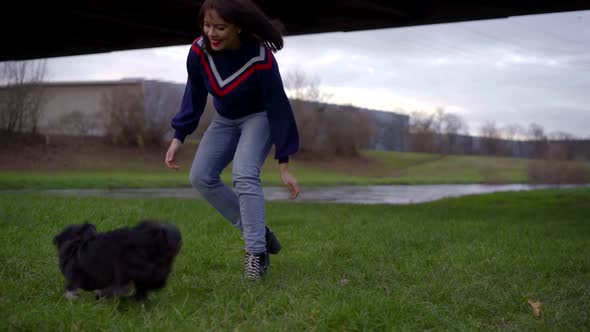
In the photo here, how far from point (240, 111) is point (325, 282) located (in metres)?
1.25

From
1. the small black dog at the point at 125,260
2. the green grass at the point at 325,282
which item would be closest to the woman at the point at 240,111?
the green grass at the point at 325,282

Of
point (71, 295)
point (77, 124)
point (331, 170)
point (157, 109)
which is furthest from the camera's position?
point (331, 170)

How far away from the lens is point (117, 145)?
3173cm

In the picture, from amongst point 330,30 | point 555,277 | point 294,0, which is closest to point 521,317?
point 555,277

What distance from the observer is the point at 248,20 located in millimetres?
3635

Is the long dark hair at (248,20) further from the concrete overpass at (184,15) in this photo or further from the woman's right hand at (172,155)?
the concrete overpass at (184,15)

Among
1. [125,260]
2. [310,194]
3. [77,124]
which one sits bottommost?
[310,194]

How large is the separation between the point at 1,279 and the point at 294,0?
26.4 ft

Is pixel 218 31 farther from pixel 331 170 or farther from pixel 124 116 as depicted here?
pixel 331 170

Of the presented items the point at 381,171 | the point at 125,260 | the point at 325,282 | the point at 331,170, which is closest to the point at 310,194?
the point at 325,282

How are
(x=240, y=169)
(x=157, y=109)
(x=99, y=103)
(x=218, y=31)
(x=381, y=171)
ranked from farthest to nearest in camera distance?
(x=381, y=171), (x=157, y=109), (x=99, y=103), (x=240, y=169), (x=218, y=31)

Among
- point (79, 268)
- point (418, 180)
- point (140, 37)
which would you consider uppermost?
point (140, 37)

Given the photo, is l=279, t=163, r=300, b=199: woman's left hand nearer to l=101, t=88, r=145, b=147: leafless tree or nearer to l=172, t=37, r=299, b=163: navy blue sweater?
l=172, t=37, r=299, b=163: navy blue sweater

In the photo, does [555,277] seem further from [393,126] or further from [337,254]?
[393,126]
